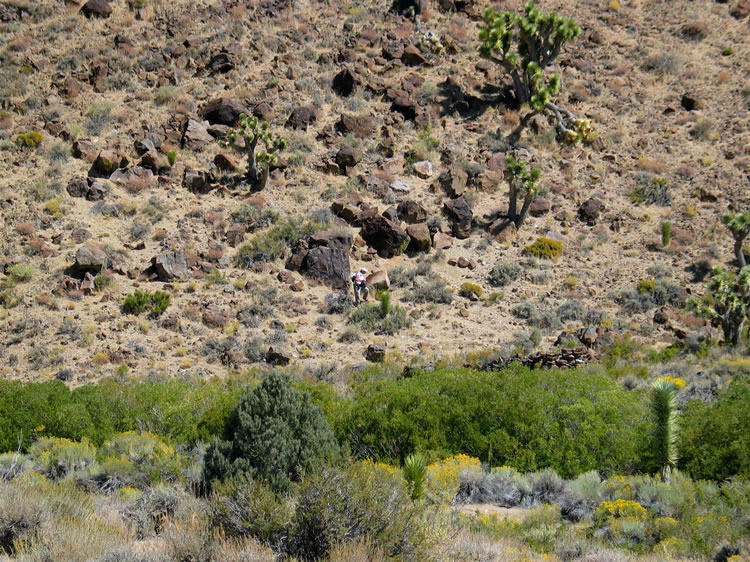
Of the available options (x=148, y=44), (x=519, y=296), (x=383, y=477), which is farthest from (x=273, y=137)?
(x=383, y=477)

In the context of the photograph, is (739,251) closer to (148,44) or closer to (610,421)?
(610,421)

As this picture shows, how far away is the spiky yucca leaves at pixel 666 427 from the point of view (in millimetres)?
10492

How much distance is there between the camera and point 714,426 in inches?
450

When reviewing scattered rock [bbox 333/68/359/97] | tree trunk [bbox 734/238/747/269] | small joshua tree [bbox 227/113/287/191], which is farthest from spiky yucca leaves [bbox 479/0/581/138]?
small joshua tree [bbox 227/113/287/191]

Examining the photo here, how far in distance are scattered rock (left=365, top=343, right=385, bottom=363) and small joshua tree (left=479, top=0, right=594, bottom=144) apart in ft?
46.2

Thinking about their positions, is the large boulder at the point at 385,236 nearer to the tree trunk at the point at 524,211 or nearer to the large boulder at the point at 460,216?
the large boulder at the point at 460,216

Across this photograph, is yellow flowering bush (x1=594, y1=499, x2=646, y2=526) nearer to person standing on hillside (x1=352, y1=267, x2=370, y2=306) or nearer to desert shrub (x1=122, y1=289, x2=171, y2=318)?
person standing on hillside (x1=352, y1=267, x2=370, y2=306)

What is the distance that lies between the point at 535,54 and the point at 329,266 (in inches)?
590

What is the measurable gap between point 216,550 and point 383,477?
2.03m

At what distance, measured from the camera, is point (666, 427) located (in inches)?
425

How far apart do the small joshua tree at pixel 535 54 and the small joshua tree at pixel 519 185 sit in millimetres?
4802

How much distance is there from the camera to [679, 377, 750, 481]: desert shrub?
10992 millimetres

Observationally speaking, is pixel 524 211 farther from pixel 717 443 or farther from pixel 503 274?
pixel 717 443

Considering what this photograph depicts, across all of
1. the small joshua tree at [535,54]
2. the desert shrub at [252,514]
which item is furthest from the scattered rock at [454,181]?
the desert shrub at [252,514]
